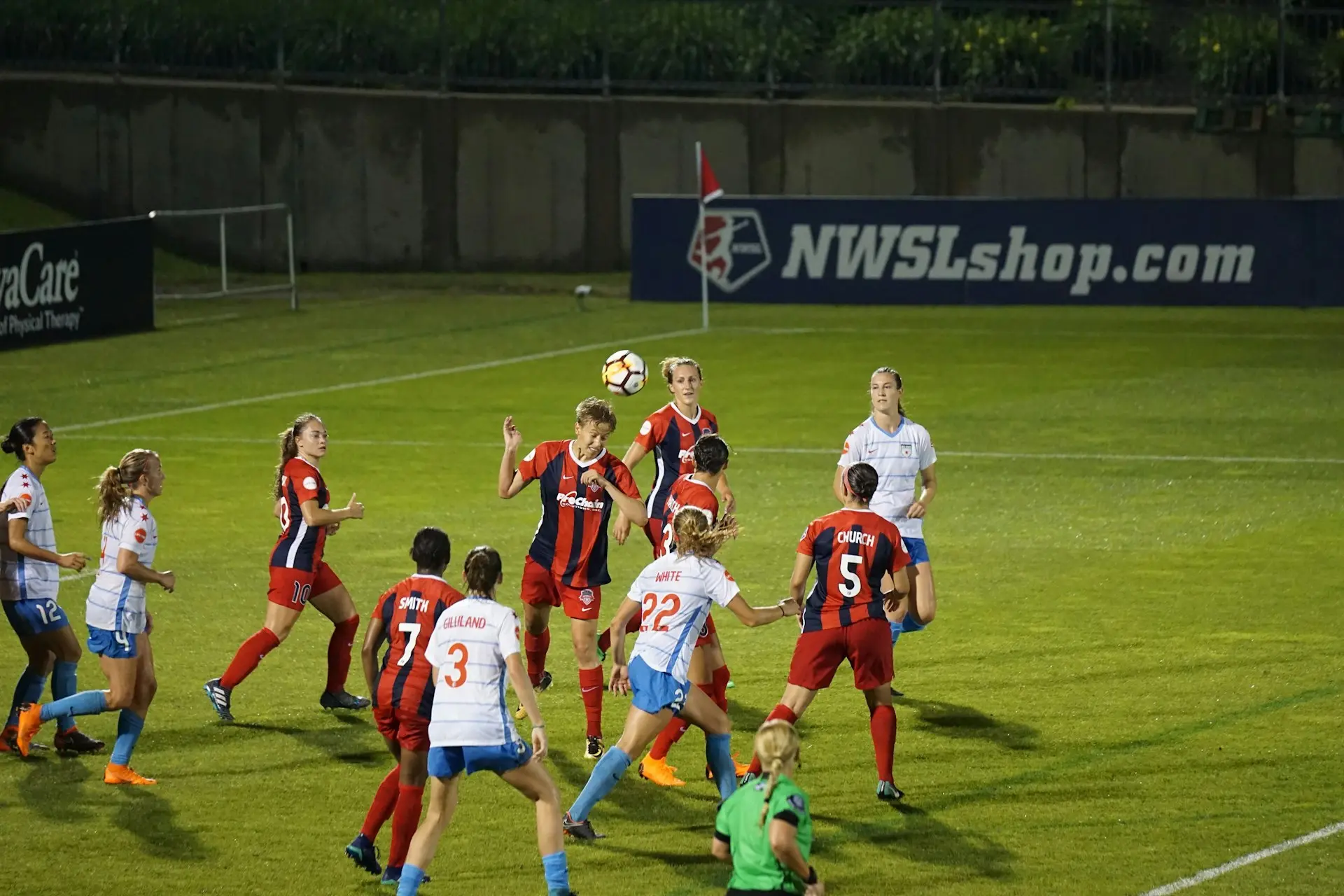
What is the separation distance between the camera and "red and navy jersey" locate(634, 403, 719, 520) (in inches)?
504

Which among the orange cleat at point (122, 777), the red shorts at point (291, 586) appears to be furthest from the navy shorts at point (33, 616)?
the red shorts at point (291, 586)

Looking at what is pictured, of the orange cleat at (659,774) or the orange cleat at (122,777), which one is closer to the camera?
the orange cleat at (122,777)

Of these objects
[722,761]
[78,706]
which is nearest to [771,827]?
[722,761]

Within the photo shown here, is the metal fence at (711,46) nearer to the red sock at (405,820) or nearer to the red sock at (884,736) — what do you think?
the red sock at (884,736)

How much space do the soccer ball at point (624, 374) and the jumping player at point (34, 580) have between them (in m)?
4.67

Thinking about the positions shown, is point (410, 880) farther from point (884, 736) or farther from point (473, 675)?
point (884, 736)

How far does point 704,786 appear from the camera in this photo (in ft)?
35.4

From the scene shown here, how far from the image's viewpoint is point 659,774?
10883mm

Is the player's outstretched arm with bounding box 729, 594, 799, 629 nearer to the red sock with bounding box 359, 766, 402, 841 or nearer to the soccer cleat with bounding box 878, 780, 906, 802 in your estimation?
the soccer cleat with bounding box 878, 780, 906, 802

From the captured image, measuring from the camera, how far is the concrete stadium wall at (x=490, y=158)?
4209 cm

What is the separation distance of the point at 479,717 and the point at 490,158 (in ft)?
120

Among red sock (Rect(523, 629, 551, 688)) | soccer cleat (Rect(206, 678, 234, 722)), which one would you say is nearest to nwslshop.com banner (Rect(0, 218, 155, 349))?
soccer cleat (Rect(206, 678, 234, 722))

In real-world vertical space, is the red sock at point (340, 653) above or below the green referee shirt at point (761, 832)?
below

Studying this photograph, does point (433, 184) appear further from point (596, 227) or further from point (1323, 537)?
point (1323, 537)
